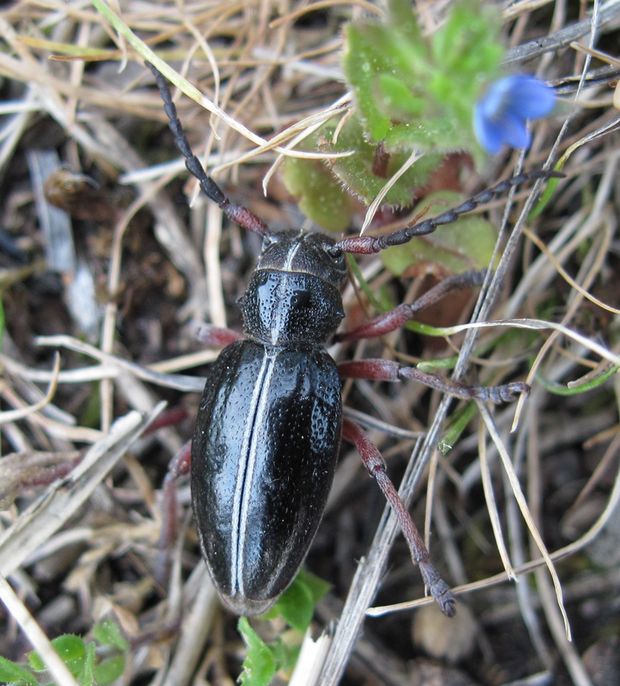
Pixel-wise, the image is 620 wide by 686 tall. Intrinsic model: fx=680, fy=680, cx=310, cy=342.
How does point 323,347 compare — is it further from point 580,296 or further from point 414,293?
point 580,296

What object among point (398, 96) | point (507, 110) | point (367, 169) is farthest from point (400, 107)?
point (367, 169)

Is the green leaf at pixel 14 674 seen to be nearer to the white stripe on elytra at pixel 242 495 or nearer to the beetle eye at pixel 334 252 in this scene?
the white stripe on elytra at pixel 242 495

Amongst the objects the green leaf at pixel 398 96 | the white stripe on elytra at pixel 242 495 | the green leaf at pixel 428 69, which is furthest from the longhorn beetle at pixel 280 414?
the green leaf at pixel 398 96

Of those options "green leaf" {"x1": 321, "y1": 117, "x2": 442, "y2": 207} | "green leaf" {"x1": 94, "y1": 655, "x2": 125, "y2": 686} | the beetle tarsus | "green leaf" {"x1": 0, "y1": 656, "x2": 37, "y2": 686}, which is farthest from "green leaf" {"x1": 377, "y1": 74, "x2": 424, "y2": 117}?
"green leaf" {"x1": 94, "y1": 655, "x2": 125, "y2": 686}

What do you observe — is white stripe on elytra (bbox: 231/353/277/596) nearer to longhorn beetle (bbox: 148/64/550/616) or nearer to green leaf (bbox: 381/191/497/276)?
longhorn beetle (bbox: 148/64/550/616)

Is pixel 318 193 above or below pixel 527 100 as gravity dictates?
below

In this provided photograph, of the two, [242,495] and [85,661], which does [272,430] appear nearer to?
[242,495]
